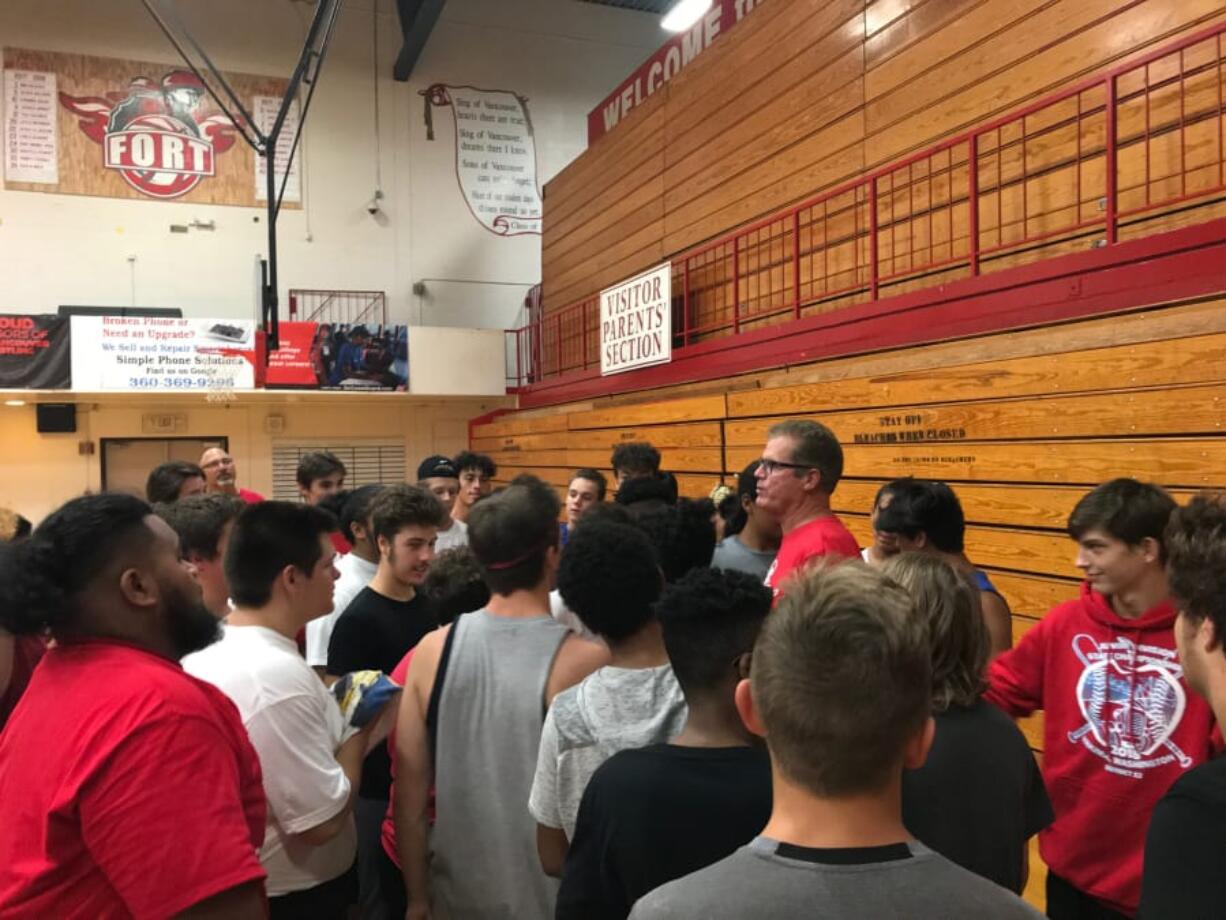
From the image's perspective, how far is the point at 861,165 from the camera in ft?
23.9

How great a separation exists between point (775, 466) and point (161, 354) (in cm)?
1171

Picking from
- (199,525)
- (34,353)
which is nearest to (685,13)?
(199,525)

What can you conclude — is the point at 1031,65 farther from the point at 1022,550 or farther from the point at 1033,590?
the point at 1033,590

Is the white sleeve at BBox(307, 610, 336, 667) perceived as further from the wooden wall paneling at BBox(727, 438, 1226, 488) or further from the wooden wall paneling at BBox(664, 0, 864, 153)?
the wooden wall paneling at BBox(664, 0, 864, 153)

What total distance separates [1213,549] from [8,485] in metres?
15.8

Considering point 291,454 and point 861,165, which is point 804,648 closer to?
point 861,165

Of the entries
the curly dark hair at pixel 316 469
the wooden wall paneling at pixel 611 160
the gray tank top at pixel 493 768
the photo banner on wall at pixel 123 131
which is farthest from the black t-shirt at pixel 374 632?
the photo banner on wall at pixel 123 131

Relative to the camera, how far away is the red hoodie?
2.02 metres

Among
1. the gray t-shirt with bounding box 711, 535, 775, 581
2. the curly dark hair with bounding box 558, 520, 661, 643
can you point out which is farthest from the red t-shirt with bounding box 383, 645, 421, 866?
the gray t-shirt with bounding box 711, 535, 775, 581

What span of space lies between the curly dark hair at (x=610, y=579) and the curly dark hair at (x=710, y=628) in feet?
1.12

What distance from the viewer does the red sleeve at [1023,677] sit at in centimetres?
232

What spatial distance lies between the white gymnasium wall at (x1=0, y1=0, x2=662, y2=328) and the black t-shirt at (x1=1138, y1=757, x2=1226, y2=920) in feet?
50.1

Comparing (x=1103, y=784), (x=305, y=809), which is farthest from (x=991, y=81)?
(x=305, y=809)

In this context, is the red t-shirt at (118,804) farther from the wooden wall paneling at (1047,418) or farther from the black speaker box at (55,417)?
the black speaker box at (55,417)
